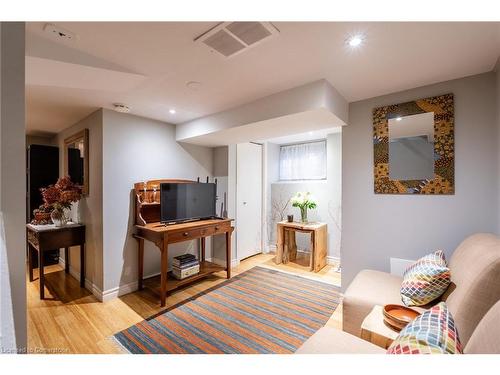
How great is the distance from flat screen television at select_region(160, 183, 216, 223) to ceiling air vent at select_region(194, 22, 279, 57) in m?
1.75

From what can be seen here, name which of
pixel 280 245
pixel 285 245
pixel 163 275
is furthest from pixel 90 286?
Answer: pixel 285 245

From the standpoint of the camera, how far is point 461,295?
1.17 m

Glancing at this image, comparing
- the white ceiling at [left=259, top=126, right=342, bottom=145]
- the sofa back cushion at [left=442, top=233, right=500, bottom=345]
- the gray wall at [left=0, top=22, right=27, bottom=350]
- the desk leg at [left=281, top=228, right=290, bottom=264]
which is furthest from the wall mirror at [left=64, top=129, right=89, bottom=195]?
the sofa back cushion at [left=442, top=233, right=500, bottom=345]

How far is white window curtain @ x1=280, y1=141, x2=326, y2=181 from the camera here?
Result: 399cm

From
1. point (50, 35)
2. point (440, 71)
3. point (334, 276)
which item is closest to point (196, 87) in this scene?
point (50, 35)

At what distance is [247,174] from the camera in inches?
155

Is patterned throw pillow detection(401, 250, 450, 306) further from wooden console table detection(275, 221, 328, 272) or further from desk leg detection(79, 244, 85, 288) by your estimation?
desk leg detection(79, 244, 85, 288)

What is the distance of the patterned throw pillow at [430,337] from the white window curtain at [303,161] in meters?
3.17

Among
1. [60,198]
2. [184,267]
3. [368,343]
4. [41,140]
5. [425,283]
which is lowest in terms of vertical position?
[184,267]

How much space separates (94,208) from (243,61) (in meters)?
2.39

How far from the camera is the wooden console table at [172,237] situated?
2.39 meters

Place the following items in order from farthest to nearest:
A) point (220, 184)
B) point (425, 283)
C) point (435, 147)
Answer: point (220, 184) → point (435, 147) → point (425, 283)

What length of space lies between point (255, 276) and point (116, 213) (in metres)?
1.99

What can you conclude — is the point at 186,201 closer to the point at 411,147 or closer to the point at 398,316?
the point at 398,316
